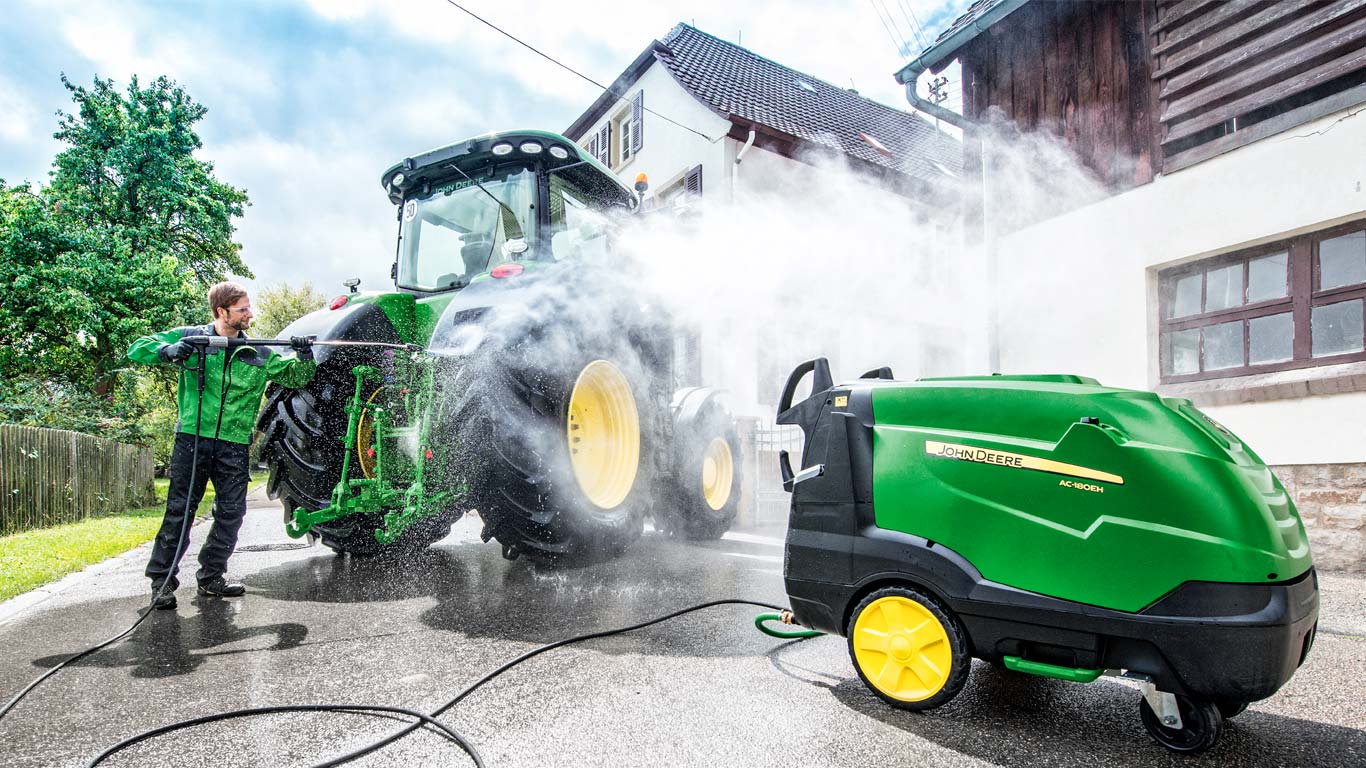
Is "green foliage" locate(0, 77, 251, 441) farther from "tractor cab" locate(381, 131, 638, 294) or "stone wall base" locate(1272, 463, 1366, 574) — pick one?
"stone wall base" locate(1272, 463, 1366, 574)

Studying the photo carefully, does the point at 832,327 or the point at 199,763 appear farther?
the point at 832,327

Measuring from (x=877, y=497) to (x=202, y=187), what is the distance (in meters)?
24.7

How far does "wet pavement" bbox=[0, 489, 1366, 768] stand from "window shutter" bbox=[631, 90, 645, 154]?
12654 mm

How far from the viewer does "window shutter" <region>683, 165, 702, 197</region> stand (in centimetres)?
1244

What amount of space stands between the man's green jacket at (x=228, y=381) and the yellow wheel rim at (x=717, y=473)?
→ 2.95 metres

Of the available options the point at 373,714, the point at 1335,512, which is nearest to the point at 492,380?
the point at 373,714

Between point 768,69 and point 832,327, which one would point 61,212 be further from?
point 832,327

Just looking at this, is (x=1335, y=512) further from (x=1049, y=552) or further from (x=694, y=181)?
(x=694, y=181)

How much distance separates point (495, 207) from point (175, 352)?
179 cm

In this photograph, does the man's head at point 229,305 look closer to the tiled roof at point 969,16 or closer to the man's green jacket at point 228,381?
the man's green jacket at point 228,381

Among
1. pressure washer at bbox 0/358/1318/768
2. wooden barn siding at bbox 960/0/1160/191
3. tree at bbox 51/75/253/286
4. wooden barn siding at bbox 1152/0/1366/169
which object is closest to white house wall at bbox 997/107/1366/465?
wooden barn siding at bbox 1152/0/1366/169

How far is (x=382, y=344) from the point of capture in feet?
11.5

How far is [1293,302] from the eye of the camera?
514 centimetres

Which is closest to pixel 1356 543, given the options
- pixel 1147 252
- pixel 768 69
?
pixel 1147 252
